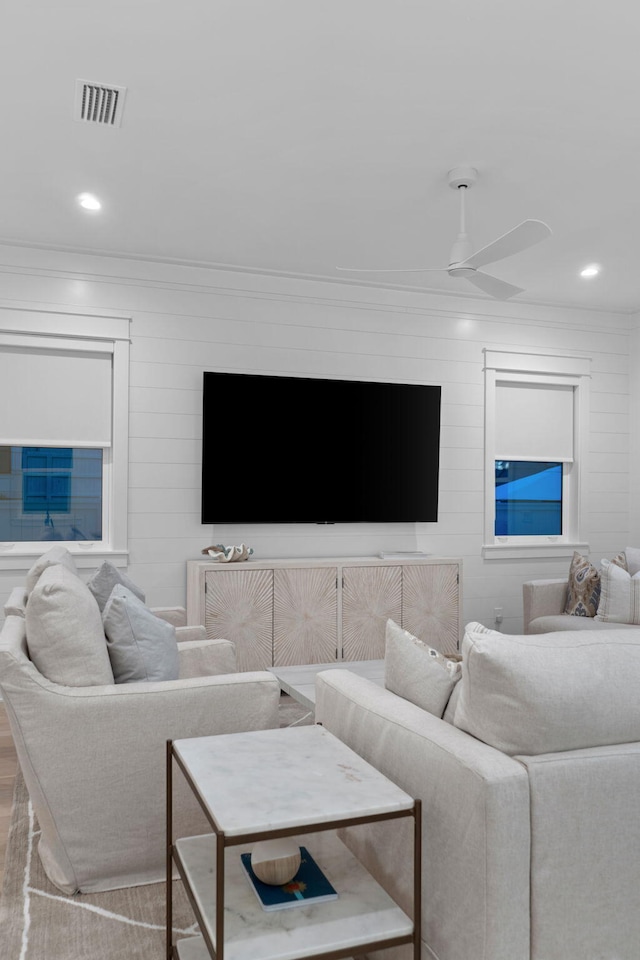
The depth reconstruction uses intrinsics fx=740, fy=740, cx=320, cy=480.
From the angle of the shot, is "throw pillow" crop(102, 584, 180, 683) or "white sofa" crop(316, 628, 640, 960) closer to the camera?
"white sofa" crop(316, 628, 640, 960)

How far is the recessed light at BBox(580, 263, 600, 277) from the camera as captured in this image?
490cm

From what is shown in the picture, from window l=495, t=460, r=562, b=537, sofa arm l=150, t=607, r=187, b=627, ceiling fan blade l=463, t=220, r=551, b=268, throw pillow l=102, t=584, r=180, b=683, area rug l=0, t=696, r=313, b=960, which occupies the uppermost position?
ceiling fan blade l=463, t=220, r=551, b=268

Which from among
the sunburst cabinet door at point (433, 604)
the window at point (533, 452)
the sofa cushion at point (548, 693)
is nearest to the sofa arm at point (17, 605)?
the sofa cushion at point (548, 693)

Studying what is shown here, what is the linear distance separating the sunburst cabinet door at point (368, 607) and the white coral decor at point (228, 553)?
2.14ft

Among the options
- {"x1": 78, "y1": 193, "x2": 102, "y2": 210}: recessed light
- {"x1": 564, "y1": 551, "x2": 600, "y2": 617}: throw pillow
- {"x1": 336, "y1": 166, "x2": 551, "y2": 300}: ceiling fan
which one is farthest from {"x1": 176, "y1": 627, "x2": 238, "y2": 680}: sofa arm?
{"x1": 564, "y1": 551, "x2": 600, "y2": 617}: throw pillow

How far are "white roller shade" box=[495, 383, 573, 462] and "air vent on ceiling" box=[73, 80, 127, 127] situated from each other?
3.60m

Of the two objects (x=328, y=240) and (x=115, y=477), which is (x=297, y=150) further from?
(x=115, y=477)

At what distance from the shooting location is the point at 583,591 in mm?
4875

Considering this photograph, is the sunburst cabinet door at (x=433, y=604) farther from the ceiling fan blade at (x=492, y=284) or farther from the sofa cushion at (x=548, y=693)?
the sofa cushion at (x=548, y=693)

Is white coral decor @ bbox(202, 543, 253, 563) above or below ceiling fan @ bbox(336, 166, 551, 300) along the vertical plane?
below

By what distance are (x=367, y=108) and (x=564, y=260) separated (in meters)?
2.30

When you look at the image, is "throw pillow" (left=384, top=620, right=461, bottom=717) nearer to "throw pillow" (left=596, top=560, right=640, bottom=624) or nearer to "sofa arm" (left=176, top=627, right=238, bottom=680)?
"sofa arm" (left=176, top=627, right=238, bottom=680)

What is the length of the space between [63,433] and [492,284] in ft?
8.93

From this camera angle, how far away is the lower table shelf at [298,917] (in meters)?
1.44
